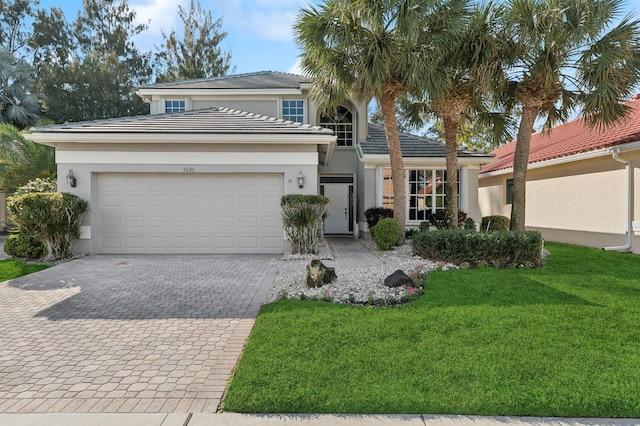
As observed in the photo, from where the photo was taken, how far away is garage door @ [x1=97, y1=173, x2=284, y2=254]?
10625 millimetres

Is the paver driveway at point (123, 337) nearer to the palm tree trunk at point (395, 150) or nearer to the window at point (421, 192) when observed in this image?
the palm tree trunk at point (395, 150)

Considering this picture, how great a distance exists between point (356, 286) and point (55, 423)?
15.3ft

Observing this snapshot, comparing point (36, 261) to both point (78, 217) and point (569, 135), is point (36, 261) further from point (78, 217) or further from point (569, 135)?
point (569, 135)

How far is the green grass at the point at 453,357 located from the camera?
3145 mm

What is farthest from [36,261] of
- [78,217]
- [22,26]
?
[22,26]

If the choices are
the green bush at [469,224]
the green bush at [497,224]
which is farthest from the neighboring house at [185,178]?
the green bush at [497,224]

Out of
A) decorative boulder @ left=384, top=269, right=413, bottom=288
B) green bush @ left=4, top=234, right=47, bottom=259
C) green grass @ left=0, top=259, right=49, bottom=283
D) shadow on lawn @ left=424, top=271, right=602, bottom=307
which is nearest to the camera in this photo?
shadow on lawn @ left=424, top=271, right=602, bottom=307

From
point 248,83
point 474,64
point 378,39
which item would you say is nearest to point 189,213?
point 378,39

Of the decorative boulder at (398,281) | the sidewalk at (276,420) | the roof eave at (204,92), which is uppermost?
the roof eave at (204,92)

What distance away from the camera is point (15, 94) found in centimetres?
2236

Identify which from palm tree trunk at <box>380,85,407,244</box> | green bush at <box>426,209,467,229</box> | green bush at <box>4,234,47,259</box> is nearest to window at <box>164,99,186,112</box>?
green bush at <box>4,234,47,259</box>

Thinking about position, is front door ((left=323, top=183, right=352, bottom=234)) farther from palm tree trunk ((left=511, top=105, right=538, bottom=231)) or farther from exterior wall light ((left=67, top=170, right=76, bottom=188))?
exterior wall light ((left=67, top=170, right=76, bottom=188))

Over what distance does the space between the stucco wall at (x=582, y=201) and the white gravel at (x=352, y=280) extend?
700 centimetres

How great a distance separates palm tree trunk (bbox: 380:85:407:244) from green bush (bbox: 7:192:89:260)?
903cm
